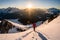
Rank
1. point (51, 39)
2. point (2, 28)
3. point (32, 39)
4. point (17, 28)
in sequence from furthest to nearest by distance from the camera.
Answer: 1. point (2, 28)
2. point (17, 28)
3. point (32, 39)
4. point (51, 39)

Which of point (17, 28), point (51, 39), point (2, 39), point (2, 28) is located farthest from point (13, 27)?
point (51, 39)

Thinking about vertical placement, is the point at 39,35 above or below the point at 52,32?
below

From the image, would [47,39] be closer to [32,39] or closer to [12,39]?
[32,39]

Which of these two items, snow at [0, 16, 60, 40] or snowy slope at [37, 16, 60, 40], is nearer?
snowy slope at [37, 16, 60, 40]

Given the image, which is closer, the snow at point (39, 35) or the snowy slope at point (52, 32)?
the snowy slope at point (52, 32)

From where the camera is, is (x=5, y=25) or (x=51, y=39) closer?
(x=51, y=39)

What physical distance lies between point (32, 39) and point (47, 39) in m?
1.41

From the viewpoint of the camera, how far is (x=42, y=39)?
1195cm

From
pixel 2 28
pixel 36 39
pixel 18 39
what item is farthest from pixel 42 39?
pixel 2 28

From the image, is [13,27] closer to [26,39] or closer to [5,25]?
[5,25]

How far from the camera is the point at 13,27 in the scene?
44.3 m

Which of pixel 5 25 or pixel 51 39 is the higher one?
pixel 51 39

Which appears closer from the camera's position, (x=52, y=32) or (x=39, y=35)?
(x=52, y=32)

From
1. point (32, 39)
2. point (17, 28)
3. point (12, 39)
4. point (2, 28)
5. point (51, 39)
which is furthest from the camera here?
point (2, 28)
